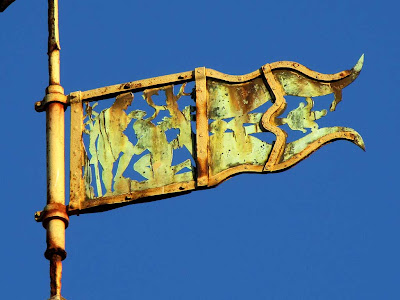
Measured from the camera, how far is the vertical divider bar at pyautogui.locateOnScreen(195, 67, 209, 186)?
13.1m

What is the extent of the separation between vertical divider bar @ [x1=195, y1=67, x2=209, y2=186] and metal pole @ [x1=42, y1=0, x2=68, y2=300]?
1010 mm

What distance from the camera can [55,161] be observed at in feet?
43.7

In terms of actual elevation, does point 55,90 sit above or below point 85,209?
above

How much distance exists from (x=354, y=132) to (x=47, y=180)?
7.43 ft

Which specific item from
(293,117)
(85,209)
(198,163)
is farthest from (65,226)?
(293,117)

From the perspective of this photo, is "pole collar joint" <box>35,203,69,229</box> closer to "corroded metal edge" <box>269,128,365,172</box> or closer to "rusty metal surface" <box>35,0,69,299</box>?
"rusty metal surface" <box>35,0,69,299</box>

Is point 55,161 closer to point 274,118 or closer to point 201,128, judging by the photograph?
point 201,128

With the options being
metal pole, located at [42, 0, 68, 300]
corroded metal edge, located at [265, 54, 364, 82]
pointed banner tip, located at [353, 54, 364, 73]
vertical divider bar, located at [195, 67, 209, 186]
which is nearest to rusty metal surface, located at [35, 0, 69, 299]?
metal pole, located at [42, 0, 68, 300]

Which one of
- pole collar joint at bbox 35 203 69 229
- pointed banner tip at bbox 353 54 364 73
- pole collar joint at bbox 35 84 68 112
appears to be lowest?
pole collar joint at bbox 35 203 69 229

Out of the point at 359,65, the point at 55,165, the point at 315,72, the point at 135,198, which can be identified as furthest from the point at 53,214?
the point at 359,65

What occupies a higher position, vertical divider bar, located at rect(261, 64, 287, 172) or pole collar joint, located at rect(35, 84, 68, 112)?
pole collar joint, located at rect(35, 84, 68, 112)

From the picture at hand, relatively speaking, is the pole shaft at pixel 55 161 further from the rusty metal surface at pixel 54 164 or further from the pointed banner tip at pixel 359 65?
the pointed banner tip at pixel 359 65

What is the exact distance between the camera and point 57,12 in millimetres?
14109

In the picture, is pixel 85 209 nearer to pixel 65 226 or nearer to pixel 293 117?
pixel 65 226
